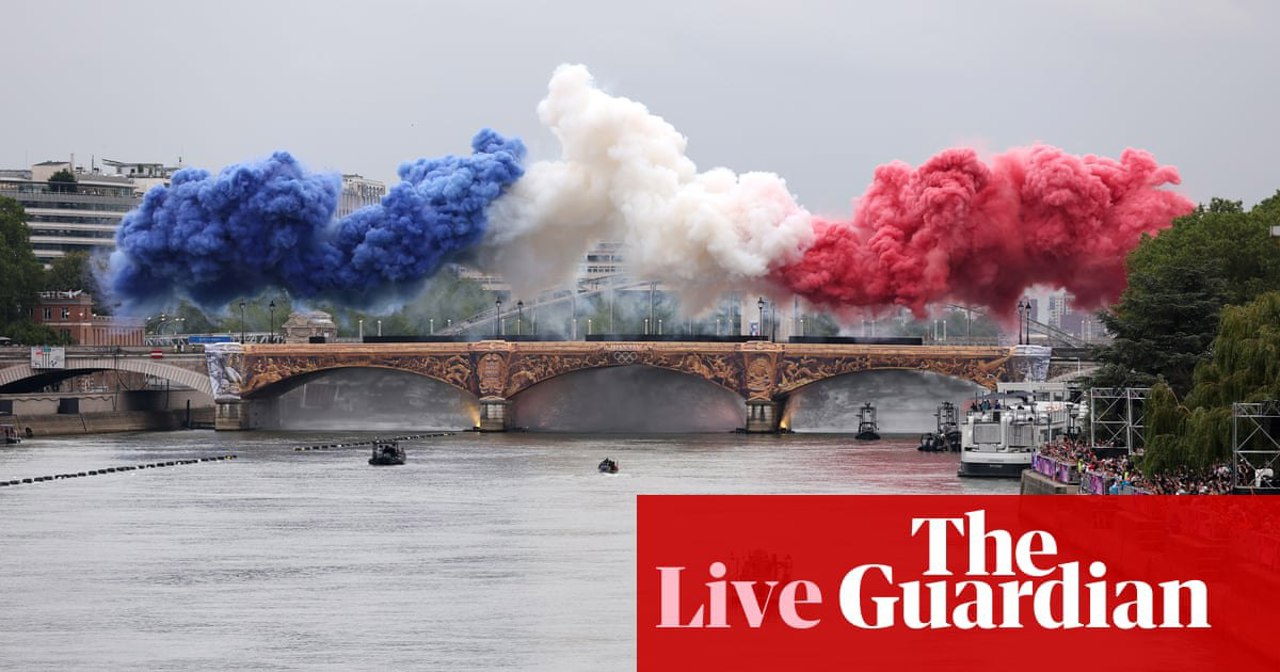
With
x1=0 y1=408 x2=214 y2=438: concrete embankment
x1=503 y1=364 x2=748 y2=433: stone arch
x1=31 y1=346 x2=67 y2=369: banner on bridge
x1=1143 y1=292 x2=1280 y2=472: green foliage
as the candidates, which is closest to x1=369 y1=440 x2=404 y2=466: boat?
x1=0 y1=408 x2=214 y2=438: concrete embankment

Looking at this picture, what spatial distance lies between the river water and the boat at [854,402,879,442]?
1265cm

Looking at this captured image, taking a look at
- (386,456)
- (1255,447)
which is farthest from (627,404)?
(1255,447)

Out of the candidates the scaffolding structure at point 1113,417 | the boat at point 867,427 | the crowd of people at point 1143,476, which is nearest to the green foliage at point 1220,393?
the crowd of people at point 1143,476

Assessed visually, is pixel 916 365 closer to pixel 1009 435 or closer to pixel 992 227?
pixel 992 227

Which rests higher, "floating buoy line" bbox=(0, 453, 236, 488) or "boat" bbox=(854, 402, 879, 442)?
"boat" bbox=(854, 402, 879, 442)

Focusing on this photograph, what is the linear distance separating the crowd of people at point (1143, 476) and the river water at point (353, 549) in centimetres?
1602

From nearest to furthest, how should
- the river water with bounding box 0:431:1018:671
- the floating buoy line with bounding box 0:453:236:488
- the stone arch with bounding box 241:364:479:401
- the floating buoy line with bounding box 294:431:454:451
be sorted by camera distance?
the river water with bounding box 0:431:1018:671, the floating buoy line with bounding box 0:453:236:488, the floating buoy line with bounding box 294:431:454:451, the stone arch with bounding box 241:364:479:401

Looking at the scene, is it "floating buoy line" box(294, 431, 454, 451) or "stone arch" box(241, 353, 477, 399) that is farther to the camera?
"stone arch" box(241, 353, 477, 399)

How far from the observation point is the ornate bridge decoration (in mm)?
162500

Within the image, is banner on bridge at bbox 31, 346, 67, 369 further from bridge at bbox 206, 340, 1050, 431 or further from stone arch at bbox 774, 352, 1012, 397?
stone arch at bbox 774, 352, 1012, 397

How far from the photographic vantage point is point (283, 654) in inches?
2415

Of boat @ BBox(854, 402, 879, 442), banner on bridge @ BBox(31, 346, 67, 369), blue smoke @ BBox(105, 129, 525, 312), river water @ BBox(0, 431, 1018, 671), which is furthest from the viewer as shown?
banner on bridge @ BBox(31, 346, 67, 369)

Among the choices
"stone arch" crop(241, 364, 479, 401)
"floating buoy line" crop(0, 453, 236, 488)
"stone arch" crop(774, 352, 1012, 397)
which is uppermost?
"stone arch" crop(774, 352, 1012, 397)

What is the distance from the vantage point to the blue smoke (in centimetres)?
15712
